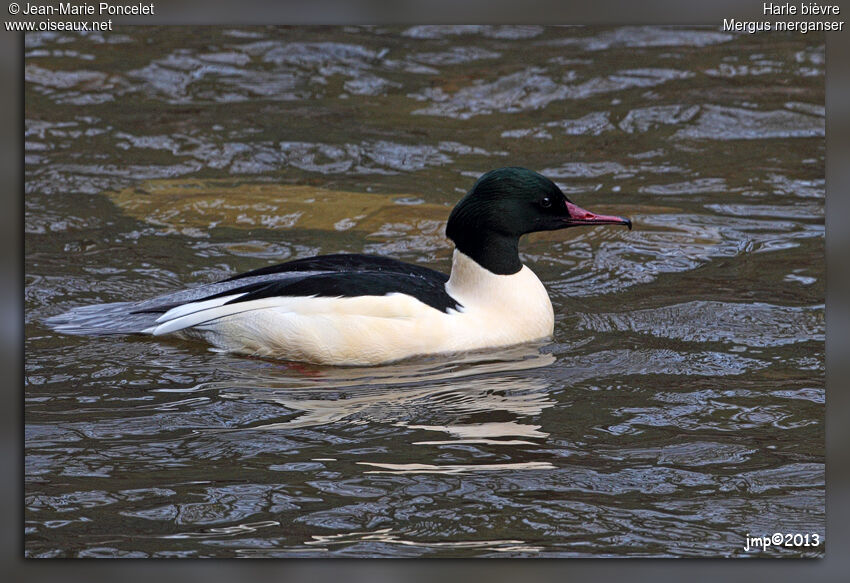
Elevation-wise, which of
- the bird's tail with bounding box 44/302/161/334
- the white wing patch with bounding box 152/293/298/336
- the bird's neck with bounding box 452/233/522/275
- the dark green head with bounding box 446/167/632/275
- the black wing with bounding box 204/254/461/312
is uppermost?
the dark green head with bounding box 446/167/632/275

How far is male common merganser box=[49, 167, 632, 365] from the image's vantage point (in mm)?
7301

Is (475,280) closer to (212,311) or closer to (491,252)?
(491,252)

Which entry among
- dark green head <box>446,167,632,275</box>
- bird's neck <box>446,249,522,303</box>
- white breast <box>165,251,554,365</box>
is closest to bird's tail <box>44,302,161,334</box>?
white breast <box>165,251,554,365</box>

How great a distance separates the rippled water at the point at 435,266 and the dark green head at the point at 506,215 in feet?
2.17

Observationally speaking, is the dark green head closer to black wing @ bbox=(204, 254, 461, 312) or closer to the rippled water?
black wing @ bbox=(204, 254, 461, 312)

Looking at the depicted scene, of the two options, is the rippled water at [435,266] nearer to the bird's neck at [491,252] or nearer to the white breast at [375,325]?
the white breast at [375,325]

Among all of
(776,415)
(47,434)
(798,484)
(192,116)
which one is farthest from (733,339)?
(192,116)

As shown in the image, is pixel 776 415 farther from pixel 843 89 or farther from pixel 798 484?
pixel 843 89

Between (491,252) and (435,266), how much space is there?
1489 millimetres

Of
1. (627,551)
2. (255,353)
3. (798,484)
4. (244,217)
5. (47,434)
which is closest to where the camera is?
(627,551)

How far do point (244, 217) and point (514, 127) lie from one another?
3.01 meters

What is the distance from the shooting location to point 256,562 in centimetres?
417

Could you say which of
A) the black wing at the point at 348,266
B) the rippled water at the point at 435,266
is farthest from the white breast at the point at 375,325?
the black wing at the point at 348,266

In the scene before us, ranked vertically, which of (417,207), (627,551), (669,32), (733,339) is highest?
(669,32)
